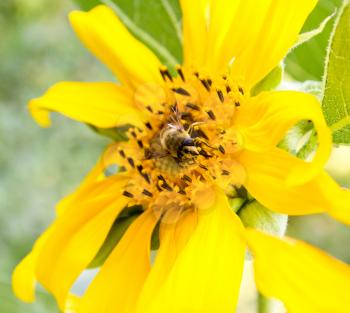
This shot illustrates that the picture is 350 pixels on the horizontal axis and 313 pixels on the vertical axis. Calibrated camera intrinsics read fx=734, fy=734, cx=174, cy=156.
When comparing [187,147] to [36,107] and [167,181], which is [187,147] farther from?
[36,107]

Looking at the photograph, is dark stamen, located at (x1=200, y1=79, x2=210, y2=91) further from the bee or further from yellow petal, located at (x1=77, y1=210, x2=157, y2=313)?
yellow petal, located at (x1=77, y1=210, x2=157, y2=313)

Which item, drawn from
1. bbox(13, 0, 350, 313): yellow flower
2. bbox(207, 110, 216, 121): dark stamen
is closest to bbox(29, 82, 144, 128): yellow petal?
bbox(13, 0, 350, 313): yellow flower


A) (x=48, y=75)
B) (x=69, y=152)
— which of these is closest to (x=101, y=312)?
(x=69, y=152)

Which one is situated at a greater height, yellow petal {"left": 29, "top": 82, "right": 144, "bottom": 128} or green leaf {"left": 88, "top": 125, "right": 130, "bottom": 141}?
yellow petal {"left": 29, "top": 82, "right": 144, "bottom": 128}

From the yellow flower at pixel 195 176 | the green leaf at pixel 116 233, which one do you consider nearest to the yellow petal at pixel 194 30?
the yellow flower at pixel 195 176

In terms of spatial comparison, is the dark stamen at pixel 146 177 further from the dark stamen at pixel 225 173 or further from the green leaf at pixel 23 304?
the green leaf at pixel 23 304

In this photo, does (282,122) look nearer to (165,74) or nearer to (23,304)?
(165,74)

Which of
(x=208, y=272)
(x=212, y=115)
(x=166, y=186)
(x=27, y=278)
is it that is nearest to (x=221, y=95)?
(x=212, y=115)
